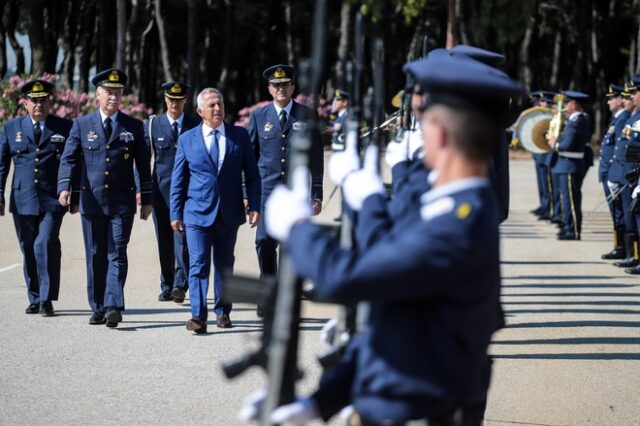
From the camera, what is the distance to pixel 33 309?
9.43 metres

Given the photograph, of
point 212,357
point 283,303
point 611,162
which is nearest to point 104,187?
point 212,357

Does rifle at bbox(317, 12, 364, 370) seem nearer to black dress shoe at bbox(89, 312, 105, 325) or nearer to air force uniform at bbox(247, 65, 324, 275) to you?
black dress shoe at bbox(89, 312, 105, 325)

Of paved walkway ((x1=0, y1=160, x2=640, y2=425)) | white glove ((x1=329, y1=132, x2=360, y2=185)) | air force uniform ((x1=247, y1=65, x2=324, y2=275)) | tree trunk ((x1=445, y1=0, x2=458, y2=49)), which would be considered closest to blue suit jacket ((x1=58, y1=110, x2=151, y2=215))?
paved walkway ((x1=0, y1=160, x2=640, y2=425))

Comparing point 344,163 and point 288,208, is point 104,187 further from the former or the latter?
point 288,208

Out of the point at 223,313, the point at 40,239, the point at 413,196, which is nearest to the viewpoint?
the point at 413,196

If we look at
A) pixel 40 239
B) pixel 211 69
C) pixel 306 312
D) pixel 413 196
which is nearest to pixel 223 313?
pixel 306 312

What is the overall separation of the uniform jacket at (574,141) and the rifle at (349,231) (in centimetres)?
1181

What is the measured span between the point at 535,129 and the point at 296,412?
1455 centimetres

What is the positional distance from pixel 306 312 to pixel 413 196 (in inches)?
245

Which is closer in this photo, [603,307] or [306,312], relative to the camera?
[306,312]

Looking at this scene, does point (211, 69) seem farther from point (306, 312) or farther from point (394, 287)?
point (394, 287)

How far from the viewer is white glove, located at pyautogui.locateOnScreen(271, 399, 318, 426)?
10.6 feet

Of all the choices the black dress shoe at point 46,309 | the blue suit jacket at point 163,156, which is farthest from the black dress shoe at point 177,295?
the black dress shoe at point 46,309

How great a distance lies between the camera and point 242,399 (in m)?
6.68
